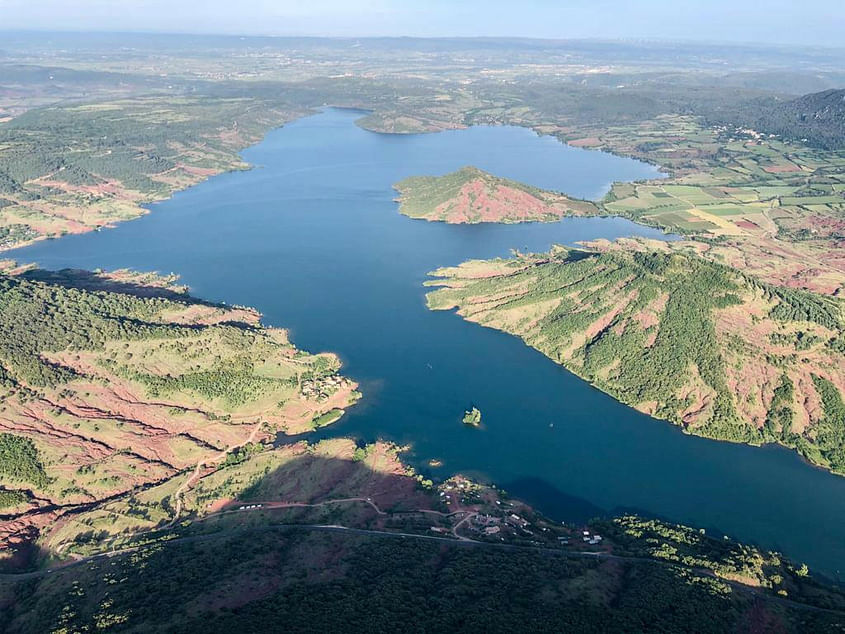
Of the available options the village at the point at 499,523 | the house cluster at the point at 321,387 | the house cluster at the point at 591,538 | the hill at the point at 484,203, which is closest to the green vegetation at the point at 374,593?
the village at the point at 499,523

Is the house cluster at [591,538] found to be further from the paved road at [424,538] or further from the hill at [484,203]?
the hill at [484,203]

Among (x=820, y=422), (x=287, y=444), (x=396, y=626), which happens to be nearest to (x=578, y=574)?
(x=396, y=626)

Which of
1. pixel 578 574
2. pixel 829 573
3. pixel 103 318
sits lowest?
pixel 829 573

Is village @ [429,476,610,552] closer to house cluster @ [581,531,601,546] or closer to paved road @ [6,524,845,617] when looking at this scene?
house cluster @ [581,531,601,546]

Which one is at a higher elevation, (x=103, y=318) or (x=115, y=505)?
(x=103, y=318)

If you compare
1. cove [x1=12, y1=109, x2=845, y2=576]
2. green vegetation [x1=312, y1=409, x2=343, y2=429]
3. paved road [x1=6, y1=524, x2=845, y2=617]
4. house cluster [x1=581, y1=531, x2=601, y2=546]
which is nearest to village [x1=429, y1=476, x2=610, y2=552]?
house cluster [x1=581, y1=531, x2=601, y2=546]

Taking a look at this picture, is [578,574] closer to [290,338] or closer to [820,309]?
[290,338]

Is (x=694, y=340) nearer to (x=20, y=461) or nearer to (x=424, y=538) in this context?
(x=424, y=538)
